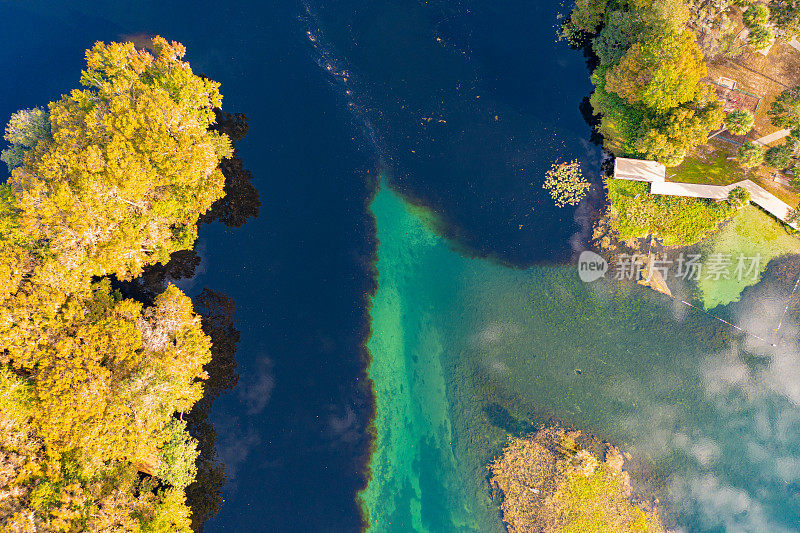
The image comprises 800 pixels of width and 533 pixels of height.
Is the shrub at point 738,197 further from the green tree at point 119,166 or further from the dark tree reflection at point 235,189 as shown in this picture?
the green tree at point 119,166

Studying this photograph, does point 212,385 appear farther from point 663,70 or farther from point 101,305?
point 663,70

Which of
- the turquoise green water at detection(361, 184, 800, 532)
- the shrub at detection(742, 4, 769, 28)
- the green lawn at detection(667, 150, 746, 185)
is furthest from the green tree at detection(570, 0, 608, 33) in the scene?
the turquoise green water at detection(361, 184, 800, 532)

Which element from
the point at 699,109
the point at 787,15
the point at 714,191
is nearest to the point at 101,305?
the point at 699,109

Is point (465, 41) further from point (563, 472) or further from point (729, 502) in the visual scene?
point (729, 502)

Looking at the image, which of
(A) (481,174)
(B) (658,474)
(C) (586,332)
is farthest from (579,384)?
(A) (481,174)

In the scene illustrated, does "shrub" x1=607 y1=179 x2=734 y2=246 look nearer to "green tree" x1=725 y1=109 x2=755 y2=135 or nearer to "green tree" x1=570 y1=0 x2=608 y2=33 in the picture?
"green tree" x1=725 y1=109 x2=755 y2=135

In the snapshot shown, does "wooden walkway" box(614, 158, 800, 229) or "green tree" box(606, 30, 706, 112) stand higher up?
"green tree" box(606, 30, 706, 112)
